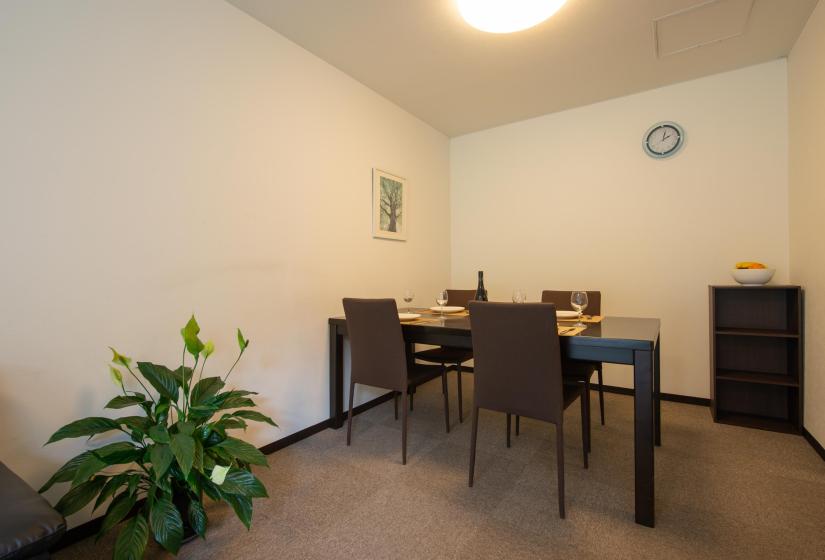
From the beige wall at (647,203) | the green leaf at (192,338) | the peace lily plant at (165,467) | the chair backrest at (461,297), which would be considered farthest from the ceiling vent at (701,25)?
the peace lily plant at (165,467)

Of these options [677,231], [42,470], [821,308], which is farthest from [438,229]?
[42,470]

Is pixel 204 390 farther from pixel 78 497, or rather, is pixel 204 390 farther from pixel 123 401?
pixel 78 497

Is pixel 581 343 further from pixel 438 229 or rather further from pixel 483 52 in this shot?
pixel 438 229

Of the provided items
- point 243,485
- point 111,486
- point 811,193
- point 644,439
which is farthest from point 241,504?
point 811,193

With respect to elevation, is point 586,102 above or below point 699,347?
above

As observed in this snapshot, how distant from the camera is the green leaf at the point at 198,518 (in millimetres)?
1417

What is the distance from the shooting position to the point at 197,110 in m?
1.95

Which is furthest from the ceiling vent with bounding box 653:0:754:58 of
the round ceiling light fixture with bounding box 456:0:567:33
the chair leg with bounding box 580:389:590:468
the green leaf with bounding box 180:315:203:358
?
the green leaf with bounding box 180:315:203:358

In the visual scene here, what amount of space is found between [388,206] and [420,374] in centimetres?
154

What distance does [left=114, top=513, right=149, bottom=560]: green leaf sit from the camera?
1.19 meters

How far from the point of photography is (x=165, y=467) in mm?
1208

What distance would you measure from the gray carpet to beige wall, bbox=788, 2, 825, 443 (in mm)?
422

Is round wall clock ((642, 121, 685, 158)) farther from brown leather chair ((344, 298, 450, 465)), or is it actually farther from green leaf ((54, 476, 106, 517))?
green leaf ((54, 476, 106, 517))

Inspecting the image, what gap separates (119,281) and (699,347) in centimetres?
377
